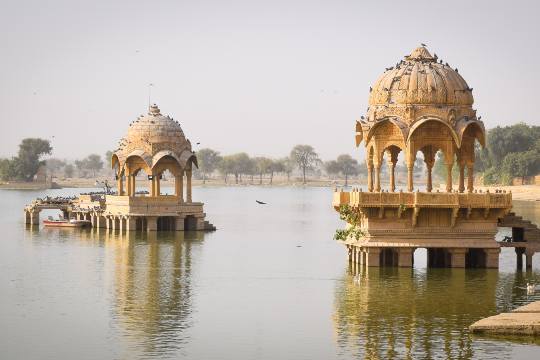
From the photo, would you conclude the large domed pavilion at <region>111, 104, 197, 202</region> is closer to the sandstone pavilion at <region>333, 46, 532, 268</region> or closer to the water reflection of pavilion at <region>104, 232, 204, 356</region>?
the water reflection of pavilion at <region>104, 232, 204, 356</region>

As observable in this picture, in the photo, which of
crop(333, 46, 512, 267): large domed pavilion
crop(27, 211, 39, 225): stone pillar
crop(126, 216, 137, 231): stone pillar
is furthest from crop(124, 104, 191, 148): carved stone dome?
crop(333, 46, 512, 267): large domed pavilion

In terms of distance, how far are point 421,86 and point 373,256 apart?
7729mm

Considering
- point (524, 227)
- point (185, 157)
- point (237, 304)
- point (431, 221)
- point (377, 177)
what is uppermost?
point (185, 157)

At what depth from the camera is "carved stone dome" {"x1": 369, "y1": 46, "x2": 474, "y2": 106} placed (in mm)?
58156

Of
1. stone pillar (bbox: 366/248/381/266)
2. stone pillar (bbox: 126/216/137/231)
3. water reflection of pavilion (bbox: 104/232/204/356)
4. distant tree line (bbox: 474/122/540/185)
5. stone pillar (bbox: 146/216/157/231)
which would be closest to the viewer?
water reflection of pavilion (bbox: 104/232/204/356)

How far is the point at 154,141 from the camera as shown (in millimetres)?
90188

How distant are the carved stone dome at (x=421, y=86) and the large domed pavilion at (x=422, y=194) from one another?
0.04 meters

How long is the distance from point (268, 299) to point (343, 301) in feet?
10.7

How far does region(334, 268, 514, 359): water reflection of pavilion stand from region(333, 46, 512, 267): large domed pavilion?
1204 mm

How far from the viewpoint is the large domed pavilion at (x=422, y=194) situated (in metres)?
56.7

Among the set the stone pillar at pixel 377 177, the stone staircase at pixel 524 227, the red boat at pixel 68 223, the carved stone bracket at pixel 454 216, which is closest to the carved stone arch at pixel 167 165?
the red boat at pixel 68 223

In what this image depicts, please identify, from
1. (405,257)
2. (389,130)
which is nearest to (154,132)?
(389,130)

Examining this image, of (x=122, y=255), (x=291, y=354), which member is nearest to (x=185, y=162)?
(x=122, y=255)

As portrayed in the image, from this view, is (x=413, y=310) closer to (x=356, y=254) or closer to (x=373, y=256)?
(x=373, y=256)
